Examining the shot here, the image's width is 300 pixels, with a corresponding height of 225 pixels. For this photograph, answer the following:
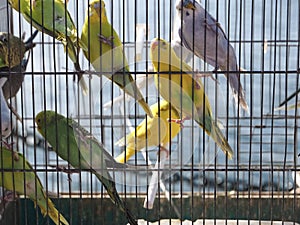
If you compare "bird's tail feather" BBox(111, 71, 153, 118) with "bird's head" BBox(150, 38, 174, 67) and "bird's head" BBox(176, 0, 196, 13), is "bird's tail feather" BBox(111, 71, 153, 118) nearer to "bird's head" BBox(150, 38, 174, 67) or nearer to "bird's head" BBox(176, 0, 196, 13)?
"bird's head" BBox(150, 38, 174, 67)

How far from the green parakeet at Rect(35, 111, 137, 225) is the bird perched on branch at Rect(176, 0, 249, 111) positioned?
316mm

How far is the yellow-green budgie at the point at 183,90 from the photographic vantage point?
1.40 meters

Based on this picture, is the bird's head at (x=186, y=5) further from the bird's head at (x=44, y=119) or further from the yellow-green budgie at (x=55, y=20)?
the bird's head at (x=44, y=119)

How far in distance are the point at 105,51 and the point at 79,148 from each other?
229 millimetres

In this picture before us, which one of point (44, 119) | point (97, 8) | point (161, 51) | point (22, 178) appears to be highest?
point (97, 8)

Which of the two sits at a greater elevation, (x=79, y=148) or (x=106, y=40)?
(x=106, y=40)

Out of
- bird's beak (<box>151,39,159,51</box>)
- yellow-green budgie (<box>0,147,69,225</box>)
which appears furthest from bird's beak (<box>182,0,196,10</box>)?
yellow-green budgie (<box>0,147,69,225</box>)

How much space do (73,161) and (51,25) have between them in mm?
307

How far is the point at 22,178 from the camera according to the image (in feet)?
4.49

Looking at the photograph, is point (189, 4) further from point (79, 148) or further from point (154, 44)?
point (79, 148)

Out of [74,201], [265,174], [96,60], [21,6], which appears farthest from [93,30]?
[265,174]

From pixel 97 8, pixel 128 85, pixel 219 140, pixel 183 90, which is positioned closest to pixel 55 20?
pixel 97 8

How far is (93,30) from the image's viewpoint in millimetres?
1396

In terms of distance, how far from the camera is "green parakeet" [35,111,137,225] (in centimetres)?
133
